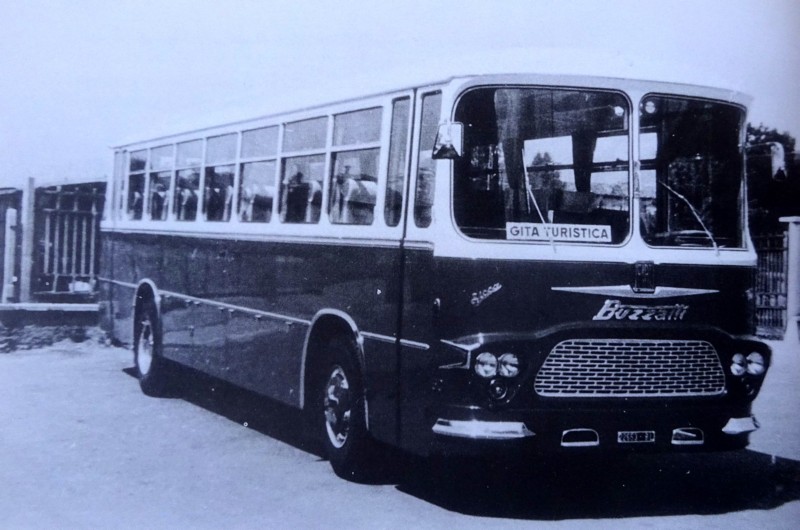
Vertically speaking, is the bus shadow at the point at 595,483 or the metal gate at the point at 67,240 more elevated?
the metal gate at the point at 67,240

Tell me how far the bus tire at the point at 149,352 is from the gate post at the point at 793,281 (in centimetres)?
897

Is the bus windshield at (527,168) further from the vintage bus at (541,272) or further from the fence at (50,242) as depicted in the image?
the fence at (50,242)

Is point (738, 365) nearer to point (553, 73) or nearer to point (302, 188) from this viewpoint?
point (553, 73)

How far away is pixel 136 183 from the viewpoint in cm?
1388

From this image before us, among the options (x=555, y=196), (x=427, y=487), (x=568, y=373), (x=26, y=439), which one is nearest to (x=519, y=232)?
(x=555, y=196)

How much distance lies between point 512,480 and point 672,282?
2053 millimetres

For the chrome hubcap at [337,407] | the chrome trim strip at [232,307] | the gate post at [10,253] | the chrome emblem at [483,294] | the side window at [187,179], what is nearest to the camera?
the chrome emblem at [483,294]

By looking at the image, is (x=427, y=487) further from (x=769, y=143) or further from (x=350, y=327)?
(x=769, y=143)

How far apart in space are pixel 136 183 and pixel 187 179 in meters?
2.08

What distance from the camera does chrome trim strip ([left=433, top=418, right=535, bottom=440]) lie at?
22.1 ft

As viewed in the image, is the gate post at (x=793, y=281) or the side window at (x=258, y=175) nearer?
the side window at (x=258, y=175)

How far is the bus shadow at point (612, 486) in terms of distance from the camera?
730 cm

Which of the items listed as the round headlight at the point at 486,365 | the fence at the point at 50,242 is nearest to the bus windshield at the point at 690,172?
the round headlight at the point at 486,365

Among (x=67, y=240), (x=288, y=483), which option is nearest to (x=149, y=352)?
(x=288, y=483)
